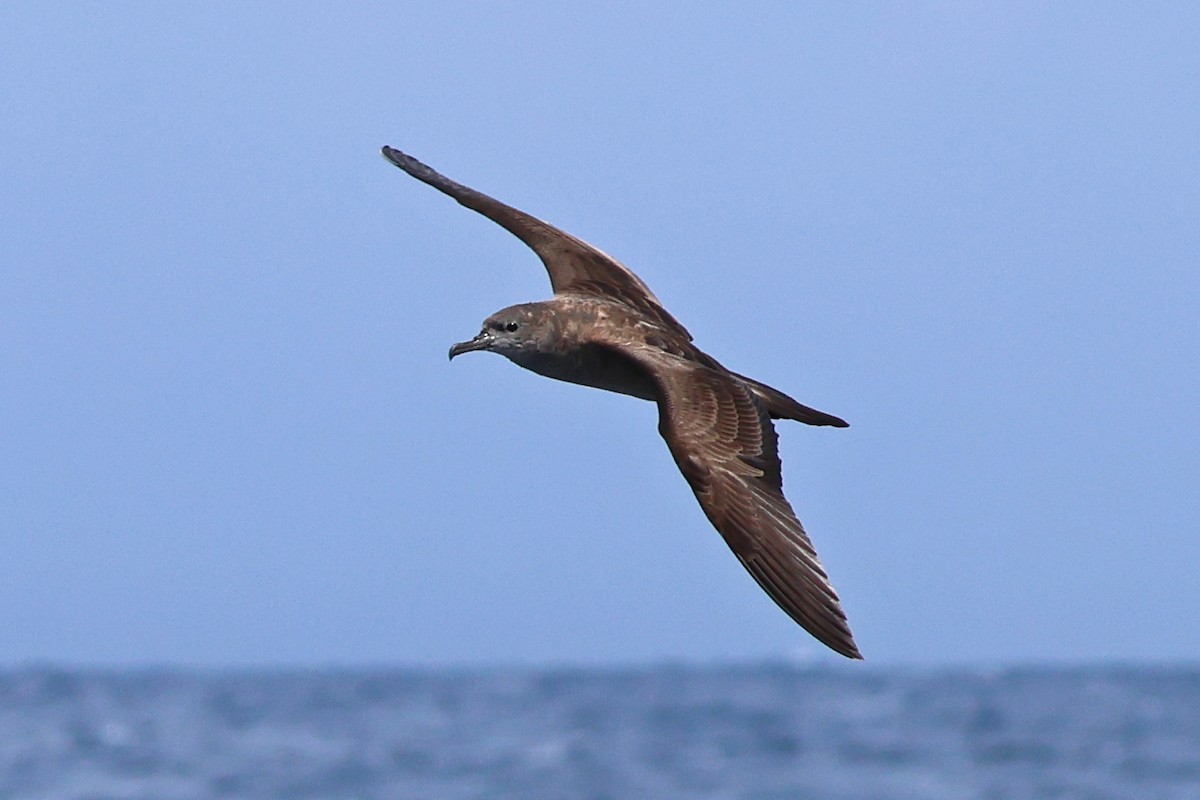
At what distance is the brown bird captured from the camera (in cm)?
930

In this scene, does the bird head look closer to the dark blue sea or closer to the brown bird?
the brown bird

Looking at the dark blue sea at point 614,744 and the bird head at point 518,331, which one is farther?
the dark blue sea at point 614,744

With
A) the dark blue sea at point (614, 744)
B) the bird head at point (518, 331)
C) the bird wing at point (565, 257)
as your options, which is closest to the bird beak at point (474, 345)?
the bird head at point (518, 331)

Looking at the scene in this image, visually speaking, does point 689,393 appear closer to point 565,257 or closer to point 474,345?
point 474,345

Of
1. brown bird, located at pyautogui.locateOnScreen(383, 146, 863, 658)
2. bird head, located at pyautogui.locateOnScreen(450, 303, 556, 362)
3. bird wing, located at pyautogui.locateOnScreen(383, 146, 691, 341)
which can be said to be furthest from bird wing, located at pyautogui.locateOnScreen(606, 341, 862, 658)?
bird wing, located at pyautogui.locateOnScreen(383, 146, 691, 341)

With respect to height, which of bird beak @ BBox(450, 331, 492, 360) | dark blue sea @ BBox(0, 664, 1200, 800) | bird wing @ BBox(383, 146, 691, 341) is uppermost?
bird wing @ BBox(383, 146, 691, 341)

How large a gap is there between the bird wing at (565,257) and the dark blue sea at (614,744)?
19.0 meters

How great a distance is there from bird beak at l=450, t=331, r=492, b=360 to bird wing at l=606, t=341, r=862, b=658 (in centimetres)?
111

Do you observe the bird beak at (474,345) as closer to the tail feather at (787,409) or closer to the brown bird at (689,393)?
the brown bird at (689,393)

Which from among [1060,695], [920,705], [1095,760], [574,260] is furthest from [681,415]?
[1060,695]

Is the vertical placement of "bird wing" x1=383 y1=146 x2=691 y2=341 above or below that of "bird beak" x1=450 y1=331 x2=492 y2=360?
above

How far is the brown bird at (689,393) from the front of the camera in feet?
30.5

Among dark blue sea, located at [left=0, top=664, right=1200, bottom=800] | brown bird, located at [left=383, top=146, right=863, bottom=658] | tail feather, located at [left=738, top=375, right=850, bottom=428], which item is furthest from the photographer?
dark blue sea, located at [left=0, top=664, right=1200, bottom=800]

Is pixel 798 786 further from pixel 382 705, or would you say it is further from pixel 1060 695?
pixel 1060 695
